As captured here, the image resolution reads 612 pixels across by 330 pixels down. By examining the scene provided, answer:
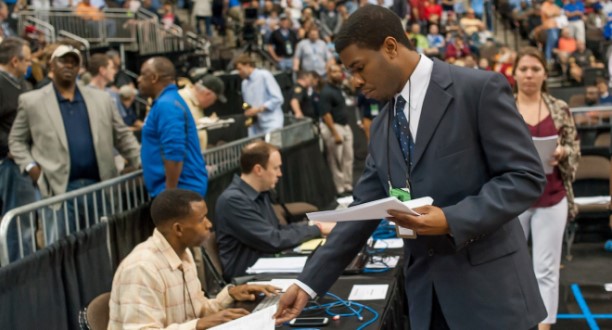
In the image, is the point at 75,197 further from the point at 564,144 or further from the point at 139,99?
the point at 139,99

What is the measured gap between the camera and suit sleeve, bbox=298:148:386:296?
2.67 metres

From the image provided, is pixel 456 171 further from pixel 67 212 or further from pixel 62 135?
pixel 62 135

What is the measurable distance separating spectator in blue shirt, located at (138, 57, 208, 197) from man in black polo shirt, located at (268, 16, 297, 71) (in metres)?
13.0

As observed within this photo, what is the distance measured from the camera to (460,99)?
2.33 meters

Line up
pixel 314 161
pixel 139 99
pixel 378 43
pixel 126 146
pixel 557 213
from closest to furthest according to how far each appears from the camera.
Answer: pixel 378 43, pixel 557 213, pixel 126 146, pixel 314 161, pixel 139 99

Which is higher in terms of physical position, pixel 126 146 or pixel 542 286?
pixel 126 146

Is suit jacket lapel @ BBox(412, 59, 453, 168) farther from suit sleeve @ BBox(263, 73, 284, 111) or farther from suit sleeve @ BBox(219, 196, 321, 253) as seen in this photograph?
suit sleeve @ BBox(263, 73, 284, 111)

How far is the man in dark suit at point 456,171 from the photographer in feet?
7.30

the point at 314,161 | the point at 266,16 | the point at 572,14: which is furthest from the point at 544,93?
the point at 266,16

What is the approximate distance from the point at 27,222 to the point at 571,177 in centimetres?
326

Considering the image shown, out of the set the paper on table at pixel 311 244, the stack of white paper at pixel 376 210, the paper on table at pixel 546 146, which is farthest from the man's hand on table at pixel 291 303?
the paper on table at pixel 546 146

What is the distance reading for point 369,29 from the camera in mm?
2262

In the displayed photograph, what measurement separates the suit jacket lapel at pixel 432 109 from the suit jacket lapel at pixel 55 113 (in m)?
3.51

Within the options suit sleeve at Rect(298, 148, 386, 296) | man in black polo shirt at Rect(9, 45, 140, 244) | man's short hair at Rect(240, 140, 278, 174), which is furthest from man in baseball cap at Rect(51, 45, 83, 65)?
suit sleeve at Rect(298, 148, 386, 296)
